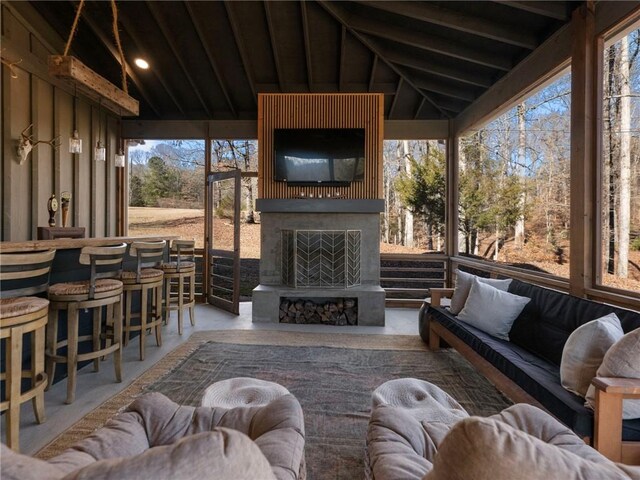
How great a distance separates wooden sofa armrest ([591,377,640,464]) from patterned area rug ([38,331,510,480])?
86cm

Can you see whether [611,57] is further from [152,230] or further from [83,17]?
[152,230]

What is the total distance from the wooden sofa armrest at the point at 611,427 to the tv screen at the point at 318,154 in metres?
3.89

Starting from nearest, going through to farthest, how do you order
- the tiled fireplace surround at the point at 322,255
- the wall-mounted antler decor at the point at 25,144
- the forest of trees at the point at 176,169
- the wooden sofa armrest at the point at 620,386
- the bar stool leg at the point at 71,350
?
1. the wooden sofa armrest at the point at 620,386
2. the bar stool leg at the point at 71,350
3. the wall-mounted antler decor at the point at 25,144
4. the tiled fireplace surround at the point at 322,255
5. the forest of trees at the point at 176,169

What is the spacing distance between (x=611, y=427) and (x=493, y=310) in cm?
142

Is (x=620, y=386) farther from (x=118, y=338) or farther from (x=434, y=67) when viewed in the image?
(x=434, y=67)

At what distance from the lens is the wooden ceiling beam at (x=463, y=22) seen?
3514mm

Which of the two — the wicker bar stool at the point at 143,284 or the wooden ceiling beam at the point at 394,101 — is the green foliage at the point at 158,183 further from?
the wooden ceiling beam at the point at 394,101

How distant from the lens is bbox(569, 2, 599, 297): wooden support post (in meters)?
2.78

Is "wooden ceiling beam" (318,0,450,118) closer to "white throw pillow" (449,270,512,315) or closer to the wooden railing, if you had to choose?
the wooden railing

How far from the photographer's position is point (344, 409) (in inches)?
95.0

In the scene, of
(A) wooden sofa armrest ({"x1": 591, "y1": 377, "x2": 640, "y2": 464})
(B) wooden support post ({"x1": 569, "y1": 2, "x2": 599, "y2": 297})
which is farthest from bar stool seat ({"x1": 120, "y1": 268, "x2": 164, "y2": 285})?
(B) wooden support post ({"x1": 569, "y1": 2, "x2": 599, "y2": 297})

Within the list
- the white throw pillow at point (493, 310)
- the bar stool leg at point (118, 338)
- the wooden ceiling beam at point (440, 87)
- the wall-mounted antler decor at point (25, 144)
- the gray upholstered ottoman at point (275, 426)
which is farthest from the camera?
the wooden ceiling beam at point (440, 87)

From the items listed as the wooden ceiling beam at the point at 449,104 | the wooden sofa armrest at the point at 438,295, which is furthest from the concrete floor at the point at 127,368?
the wooden ceiling beam at the point at 449,104

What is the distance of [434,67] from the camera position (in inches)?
180
